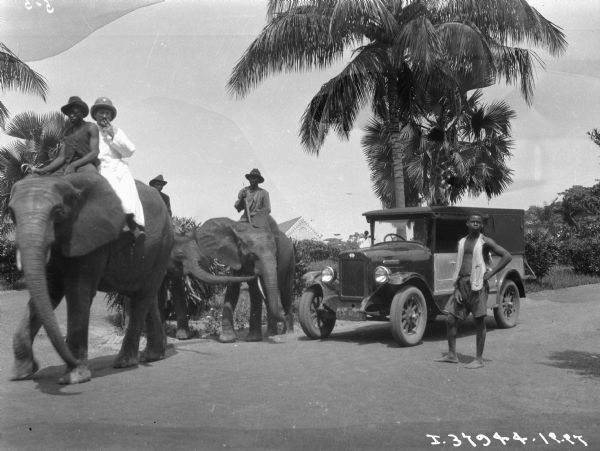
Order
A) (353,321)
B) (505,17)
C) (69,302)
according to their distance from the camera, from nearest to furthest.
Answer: (69,302)
(353,321)
(505,17)

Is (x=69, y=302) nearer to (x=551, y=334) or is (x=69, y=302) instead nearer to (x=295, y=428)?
(x=295, y=428)

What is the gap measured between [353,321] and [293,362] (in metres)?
5.25

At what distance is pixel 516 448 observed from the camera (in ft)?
13.5

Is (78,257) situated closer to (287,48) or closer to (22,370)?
(22,370)

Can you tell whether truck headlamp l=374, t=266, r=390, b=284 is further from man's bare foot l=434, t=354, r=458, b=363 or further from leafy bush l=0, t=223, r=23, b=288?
leafy bush l=0, t=223, r=23, b=288

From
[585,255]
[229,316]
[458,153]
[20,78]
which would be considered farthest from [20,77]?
[585,255]

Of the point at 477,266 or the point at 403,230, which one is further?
the point at 403,230

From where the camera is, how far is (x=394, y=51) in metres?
14.0

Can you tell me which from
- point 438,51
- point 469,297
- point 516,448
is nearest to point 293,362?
point 469,297

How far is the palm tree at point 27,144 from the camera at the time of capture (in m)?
18.3

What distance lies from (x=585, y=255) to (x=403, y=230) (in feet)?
52.0

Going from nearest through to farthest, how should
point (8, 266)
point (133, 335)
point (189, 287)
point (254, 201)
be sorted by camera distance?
1. point (133, 335)
2. point (254, 201)
3. point (189, 287)
4. point (8, 266)

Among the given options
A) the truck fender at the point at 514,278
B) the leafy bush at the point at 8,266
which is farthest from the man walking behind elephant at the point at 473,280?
the leafy bush at the point at 8,266

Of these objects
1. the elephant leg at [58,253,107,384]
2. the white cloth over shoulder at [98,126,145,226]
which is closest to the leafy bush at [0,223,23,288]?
the white cloth over shoulder at [98,126,145,226]
